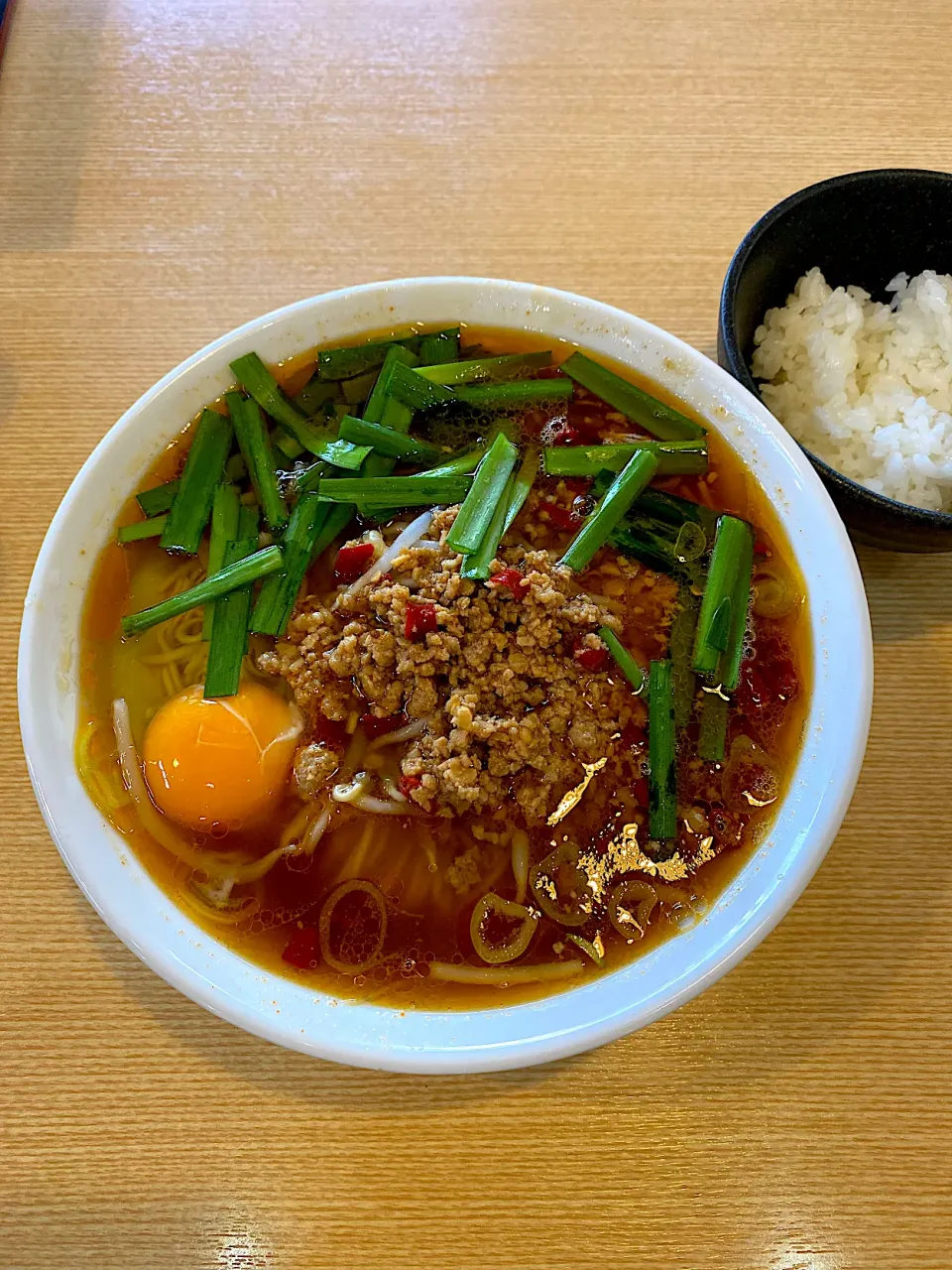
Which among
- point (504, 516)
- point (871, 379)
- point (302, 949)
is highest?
point (871, 379)

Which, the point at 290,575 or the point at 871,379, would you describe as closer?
the point at 290,575

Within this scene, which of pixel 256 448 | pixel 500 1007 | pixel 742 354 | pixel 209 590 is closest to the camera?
pixel 500 1007

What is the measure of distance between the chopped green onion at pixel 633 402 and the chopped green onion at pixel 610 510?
0.10 metres

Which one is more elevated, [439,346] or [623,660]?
[439,346]

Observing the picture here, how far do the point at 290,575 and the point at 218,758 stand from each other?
1.31 feet

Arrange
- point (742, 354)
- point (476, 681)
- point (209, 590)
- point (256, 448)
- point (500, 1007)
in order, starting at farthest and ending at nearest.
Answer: point (742, 354), point (256, 448), point (209, 590), point (476, 681), point (500, 1007)

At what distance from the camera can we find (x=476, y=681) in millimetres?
1647

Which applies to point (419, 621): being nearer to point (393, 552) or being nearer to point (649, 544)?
point (393, 552)

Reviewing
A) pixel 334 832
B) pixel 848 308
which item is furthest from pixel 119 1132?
pixel 848 308

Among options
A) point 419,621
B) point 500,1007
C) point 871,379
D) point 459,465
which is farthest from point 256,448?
point 871,379

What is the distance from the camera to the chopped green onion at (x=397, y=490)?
1.81 m

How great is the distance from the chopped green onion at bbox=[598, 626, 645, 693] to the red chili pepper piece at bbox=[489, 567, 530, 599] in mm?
181

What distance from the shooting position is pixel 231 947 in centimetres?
157

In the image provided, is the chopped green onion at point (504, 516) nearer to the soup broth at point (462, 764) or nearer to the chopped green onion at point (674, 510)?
the soup broth at point (462, 764)
